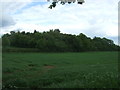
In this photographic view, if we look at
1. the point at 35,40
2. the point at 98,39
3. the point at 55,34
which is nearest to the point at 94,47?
the point at 98,39

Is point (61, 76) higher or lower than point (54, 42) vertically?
lower

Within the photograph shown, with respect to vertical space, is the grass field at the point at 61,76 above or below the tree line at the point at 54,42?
below

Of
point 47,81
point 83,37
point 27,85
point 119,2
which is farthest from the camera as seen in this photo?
point 83,37

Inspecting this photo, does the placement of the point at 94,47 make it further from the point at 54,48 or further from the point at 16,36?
the point at 16,36

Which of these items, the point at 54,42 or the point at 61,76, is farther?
the point at 54,42

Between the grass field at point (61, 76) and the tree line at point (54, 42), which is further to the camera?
the tree line at point (54, 42)

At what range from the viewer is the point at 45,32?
113 meters

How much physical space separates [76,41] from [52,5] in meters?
91.9

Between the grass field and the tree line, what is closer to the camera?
the grass field

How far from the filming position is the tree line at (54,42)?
9581 cm

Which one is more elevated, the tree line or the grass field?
the tree line

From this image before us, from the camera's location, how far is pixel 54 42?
10000cm

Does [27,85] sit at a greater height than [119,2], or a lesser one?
lesser

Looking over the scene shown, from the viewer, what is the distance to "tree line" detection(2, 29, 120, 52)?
9581 centimetres
